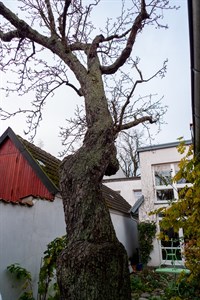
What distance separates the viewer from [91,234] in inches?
76.8

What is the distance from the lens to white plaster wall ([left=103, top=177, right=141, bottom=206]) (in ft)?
63.4

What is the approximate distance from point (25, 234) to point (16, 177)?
2128 mm

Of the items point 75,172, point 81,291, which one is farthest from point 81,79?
point 81,291

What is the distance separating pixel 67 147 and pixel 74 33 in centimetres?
262

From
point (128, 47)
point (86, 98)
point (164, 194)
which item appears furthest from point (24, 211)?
point (164, 194)

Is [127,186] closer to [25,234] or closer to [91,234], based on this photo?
[25,234]

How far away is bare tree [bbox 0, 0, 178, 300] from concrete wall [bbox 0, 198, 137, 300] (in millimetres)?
1756

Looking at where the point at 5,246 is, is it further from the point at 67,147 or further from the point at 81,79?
the point at 81,79

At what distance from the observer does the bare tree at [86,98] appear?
5.82 feet

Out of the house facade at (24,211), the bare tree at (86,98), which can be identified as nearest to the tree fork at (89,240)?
the bare tree at (86,98)

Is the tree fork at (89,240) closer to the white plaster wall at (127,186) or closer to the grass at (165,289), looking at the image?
the grass at (165,289)

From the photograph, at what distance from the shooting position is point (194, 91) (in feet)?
7.59

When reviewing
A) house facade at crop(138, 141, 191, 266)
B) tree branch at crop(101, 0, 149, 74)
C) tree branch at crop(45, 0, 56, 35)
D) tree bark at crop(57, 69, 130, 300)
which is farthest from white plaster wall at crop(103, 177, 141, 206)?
tree bark at crop(57, 69, 130, 300)

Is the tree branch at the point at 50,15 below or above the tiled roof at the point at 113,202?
above
